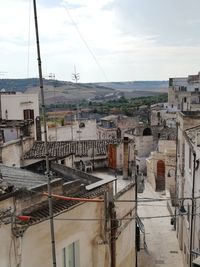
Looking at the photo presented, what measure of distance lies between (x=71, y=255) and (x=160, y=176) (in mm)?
25531

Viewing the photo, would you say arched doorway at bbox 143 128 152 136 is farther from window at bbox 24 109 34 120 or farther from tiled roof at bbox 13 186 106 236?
tiled roof at bbox 13 186 106 236

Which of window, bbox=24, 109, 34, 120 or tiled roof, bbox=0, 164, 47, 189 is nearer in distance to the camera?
tiled roof, bbox=0, 164, 47, 189

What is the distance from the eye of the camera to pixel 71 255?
9938 millimetres

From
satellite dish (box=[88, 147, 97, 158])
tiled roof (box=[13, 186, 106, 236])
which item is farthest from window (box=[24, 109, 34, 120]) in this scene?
tiled roof (box=[13, 186, 106, 236])

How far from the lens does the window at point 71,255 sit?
31.9ft

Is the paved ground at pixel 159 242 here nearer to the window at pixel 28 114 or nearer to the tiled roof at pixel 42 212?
the tiled roof at pixel 42 212

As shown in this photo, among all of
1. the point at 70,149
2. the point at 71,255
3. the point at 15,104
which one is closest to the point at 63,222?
the point at 71,255

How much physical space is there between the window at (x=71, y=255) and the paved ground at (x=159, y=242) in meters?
9.66

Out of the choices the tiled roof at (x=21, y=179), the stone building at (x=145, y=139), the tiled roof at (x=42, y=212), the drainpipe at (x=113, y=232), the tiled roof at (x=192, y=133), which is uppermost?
the tiled roof at (x=192, y=133)

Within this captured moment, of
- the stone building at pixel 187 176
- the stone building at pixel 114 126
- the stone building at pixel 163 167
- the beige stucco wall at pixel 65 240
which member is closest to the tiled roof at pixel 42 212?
the beige stucco wall at pixel 65 240

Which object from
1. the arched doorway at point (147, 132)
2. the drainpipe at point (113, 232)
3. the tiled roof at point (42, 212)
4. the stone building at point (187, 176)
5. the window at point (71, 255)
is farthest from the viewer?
the arched doorway at point (147, 132)

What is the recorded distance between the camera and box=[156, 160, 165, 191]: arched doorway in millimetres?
33625

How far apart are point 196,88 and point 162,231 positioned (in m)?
53.3

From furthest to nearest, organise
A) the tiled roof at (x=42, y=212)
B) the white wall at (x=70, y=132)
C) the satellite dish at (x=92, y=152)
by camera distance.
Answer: the white wall at (x=70, y=132) < the satellite dish at (x=92, y=152) < the tiled roof at (x=42, y=212)
